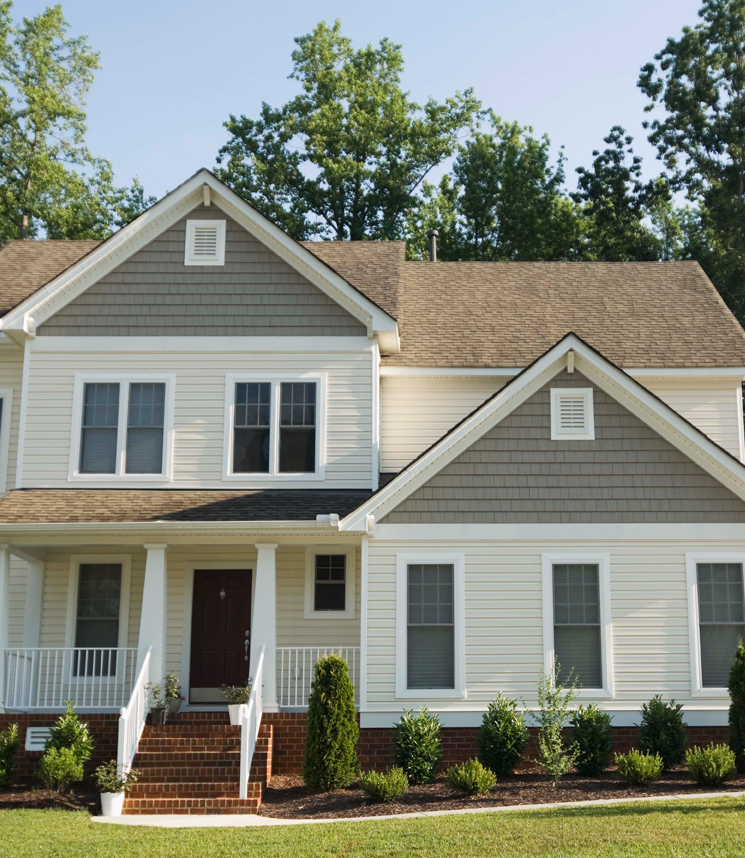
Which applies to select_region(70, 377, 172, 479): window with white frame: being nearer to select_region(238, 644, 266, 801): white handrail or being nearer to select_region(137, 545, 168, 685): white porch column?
select_region(137, 545, 168, 685): white porch column

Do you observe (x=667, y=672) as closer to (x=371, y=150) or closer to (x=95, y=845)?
(x=95, y=845)

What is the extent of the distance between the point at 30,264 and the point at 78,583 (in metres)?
6.81

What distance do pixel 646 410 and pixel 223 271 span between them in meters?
6.99

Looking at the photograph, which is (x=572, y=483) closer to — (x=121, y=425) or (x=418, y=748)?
(x=418, y=748)

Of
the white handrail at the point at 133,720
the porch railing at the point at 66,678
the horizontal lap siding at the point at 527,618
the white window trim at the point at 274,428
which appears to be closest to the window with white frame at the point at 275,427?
the white window trim at the point at 274,428

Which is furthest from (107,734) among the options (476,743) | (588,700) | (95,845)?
(588,700)

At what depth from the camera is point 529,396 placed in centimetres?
1488

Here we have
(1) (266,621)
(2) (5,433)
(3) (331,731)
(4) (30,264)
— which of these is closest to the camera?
(3) (331,731)

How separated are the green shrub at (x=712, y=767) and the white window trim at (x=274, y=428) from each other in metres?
6.83

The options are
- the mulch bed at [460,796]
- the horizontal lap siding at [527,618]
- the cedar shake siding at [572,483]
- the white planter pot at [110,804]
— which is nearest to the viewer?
the mulch bed at [460,796]

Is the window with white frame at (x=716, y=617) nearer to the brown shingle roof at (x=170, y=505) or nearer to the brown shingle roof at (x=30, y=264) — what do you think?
the brown shingle roof at (x=170, y=505)

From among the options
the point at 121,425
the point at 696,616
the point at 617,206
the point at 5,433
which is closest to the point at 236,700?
the point at 121,425

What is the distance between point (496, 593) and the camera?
47.8 ft

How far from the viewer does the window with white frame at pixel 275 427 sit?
53.2 ft
